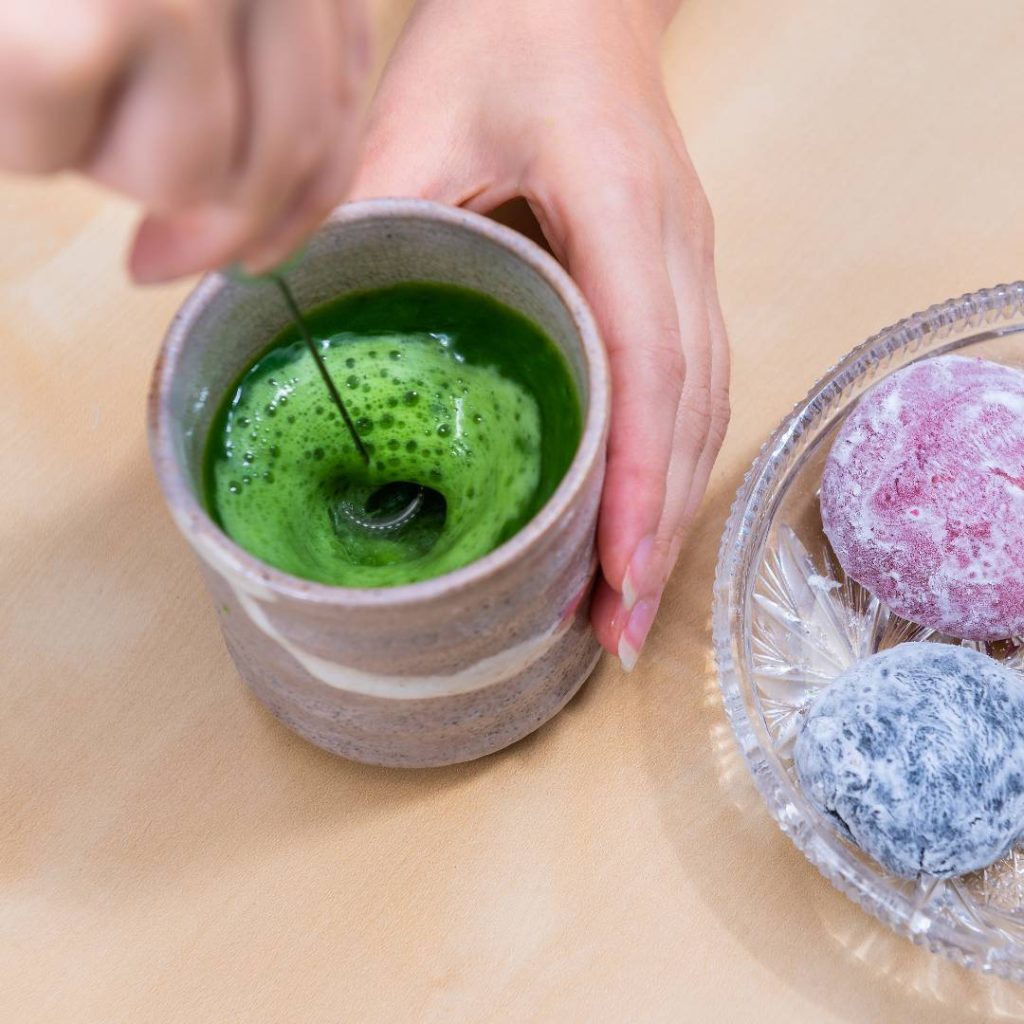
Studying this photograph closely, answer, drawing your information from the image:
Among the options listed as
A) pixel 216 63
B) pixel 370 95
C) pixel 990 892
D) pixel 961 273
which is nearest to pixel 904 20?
pixel 961 273

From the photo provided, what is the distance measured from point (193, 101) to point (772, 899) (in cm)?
51

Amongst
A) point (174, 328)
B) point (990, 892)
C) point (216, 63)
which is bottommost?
point (990, 892)

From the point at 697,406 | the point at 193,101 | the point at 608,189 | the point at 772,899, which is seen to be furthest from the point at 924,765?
the point at 193,101

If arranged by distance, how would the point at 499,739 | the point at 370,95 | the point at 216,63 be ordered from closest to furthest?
1. the point at 216,63
2. the point at 499,739
3. the point at 370,95

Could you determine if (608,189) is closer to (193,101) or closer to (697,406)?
(697,406)

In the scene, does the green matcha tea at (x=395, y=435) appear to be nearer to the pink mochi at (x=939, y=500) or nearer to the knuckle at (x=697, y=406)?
the knuckle at (x=697, y=406)

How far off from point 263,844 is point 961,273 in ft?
1.91

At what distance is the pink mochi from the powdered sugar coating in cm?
5

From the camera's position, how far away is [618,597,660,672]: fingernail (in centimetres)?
61

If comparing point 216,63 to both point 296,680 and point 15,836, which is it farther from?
point 15,836

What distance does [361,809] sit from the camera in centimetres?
66

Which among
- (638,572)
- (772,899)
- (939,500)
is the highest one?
(638,572)

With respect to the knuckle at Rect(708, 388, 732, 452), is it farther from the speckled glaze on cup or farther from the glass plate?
the speckled glaze on cup

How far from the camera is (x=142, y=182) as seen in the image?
0.32m
